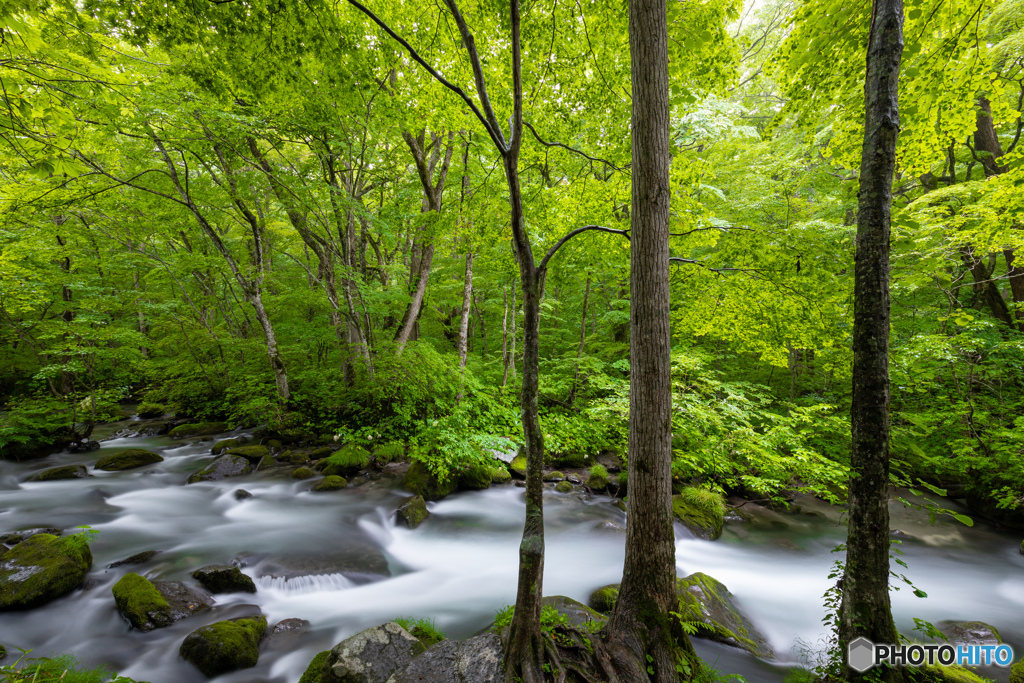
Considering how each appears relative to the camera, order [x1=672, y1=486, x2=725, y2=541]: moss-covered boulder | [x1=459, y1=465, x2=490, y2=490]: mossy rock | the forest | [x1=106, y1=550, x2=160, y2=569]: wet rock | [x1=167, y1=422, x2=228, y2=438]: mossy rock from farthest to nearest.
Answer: [x1=167, y1=422, x2=228, y2=438]: mossy rock, [x1=459, y1=465, x2=490, y2=490]: mossy rock, [x1=672, y1=486, x2=725, y2=541]: moss-covered boulder, [x1=106, y1=550, x2=160, y2=569]: wet rock, the forest

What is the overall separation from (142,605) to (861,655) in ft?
24.3

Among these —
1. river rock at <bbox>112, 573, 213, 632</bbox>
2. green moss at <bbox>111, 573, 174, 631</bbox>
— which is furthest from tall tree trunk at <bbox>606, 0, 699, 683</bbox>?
green moss at <bbox>111, 573, 174, 631</bbox>

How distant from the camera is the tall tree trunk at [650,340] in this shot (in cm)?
316

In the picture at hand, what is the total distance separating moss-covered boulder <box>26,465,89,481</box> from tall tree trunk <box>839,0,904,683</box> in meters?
13.3

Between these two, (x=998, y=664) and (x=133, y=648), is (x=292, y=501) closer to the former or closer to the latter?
(x=133, y=648)

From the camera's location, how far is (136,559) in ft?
17.4

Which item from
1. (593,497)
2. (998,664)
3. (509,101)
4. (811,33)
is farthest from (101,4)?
(998,664)

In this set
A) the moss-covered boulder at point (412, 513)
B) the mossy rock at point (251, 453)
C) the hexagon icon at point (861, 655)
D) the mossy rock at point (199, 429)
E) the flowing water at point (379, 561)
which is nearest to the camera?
the hexagon icon at point (861, 655)

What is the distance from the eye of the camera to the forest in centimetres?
316

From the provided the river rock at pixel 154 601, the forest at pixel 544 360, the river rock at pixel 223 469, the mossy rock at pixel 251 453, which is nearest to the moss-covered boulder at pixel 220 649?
the forest at pixel 544 360

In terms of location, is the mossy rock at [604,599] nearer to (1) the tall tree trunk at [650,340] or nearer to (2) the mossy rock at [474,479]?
(1) the tall tree trunk at [650,340]

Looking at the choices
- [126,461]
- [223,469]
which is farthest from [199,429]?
[223,469]

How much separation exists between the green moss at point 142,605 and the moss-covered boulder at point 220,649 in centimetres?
63

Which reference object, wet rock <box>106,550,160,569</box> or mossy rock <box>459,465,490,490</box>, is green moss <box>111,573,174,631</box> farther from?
mossy rock <box>459,465,490,490</box>
